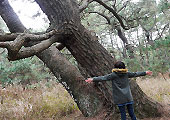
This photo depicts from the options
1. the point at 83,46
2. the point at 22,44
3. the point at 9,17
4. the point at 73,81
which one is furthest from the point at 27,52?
the point at 9,17

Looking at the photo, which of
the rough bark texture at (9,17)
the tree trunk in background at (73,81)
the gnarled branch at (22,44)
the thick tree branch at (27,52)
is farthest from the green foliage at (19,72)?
the thick tree branch at (27,52)

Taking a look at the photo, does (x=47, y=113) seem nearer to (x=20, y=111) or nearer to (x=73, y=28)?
(x=20, y=111)

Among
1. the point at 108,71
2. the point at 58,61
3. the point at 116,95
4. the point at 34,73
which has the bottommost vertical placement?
the point at 34,73

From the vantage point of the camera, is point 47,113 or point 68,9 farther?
point 47,113

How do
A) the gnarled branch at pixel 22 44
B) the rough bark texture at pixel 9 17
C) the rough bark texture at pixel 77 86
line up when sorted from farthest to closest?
the rough bark texture at pixel 9 17, the rough bark texture at pixel 77 86, the gnarled branch at pixel 22 44

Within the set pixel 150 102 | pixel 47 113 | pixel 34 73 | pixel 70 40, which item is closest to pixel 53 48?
pixel 70 40

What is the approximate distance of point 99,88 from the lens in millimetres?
3674

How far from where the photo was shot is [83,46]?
11.0ft

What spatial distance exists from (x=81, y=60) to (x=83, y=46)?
0.33 meters

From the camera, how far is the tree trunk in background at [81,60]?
10.2ft

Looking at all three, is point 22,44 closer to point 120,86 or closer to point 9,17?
point 120,86

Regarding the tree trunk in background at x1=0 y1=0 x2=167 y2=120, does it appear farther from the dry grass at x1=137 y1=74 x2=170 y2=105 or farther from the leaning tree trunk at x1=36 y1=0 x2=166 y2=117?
the dry grass at x1=137 y1=74 x2=170 y2=105

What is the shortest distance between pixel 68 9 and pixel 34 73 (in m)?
8.24

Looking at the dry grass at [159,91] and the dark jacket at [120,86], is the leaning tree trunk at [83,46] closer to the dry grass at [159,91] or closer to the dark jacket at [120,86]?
the dark jacket at [120,86]
